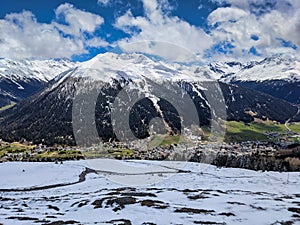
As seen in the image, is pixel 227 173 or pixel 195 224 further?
pixel 227 173

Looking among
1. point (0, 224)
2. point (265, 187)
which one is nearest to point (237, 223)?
point (0, 224)

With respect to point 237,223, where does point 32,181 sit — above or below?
below

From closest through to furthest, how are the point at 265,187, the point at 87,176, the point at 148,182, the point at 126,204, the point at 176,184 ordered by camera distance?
the point at 126,204 < the point at 265,187 < the point at 176,184 < the point at 148,182 < the point at 87,176

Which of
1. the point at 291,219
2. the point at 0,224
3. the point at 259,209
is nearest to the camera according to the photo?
the point at 0,224

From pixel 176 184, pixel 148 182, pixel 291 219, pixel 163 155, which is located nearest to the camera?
pixel 291 219

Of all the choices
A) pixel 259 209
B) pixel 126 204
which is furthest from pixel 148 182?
pixel 259 209

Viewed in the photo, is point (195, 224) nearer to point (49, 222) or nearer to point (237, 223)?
point (237, 223)

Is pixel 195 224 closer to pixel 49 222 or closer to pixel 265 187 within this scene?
pixel 49 222
